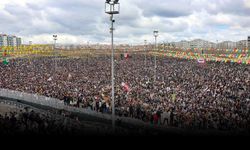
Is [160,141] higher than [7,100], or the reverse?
[160,141]

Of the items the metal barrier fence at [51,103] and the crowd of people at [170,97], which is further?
the metal barrier fence at [51,103]

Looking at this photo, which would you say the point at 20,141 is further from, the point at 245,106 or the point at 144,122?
the point at 245,106

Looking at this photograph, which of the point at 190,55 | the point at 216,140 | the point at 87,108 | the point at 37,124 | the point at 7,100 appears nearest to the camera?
the point at 216,140

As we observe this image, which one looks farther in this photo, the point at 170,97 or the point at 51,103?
the point at 170,97

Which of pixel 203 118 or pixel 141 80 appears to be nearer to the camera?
pixel 203 118

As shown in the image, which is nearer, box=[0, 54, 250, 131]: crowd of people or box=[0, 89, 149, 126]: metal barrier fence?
box=[0, 54, 250, 131]: crowd of people

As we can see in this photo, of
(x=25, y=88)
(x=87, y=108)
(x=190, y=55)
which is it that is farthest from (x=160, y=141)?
(x=190, y=55)

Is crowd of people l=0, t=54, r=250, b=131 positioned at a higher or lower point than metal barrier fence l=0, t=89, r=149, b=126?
higher

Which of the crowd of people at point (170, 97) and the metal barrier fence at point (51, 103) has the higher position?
the crowd of people at point (170, 97)

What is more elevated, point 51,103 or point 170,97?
point 170,97

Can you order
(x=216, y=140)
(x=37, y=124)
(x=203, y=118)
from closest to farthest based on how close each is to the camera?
(x=216, y=140)
(x=37, y=124)
(x=203, y=118)
